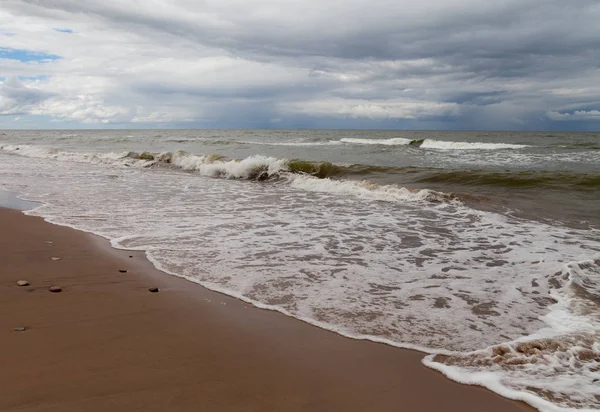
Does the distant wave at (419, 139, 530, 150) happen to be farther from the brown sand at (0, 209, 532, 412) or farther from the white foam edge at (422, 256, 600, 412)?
the brown sand at (0, 209, 532, 412)

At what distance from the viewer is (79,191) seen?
36.9 feet

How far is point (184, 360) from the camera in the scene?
3.01 meters

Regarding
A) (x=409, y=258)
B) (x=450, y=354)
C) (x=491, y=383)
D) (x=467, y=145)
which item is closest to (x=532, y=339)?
(x=450, y=354)

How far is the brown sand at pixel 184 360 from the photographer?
2.55 metres

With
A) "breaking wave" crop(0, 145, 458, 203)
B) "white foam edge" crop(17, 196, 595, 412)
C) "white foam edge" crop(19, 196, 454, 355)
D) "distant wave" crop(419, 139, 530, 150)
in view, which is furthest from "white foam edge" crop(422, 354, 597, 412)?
"distant wave" crop(419, 139, 530, 150)

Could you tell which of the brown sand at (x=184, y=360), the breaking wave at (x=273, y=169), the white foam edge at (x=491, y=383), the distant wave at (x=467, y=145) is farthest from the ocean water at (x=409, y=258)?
the distant wave at (x=467, y=145)

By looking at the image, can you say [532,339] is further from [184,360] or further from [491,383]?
[184,360]

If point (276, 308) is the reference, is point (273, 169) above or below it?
above

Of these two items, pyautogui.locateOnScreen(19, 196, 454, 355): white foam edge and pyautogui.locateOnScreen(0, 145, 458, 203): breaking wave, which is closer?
pyautogui.locateOnScreen(19, 196, 454, 355): white foam edge

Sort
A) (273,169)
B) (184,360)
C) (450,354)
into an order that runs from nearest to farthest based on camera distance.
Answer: (184,360) → (450,354) → (273,169)

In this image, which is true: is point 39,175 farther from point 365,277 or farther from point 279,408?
point 279,408

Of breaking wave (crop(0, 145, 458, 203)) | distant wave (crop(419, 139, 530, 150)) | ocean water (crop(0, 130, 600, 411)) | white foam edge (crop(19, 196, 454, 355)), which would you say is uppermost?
distant wave (crop(419, 139, 530, 150))

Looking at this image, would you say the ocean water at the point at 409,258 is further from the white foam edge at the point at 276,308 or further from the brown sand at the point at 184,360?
the brown sand at the point at 184,360

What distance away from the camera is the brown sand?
255cm
